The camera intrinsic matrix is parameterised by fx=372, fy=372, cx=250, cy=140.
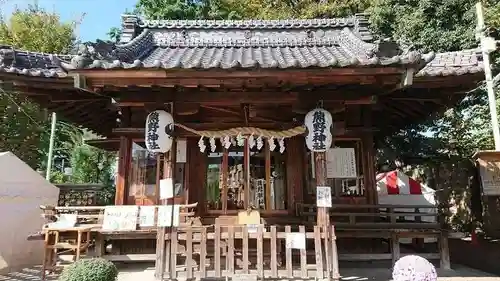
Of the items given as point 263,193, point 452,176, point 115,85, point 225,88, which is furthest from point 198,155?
point 452,176

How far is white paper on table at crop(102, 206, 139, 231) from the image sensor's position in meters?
7.31

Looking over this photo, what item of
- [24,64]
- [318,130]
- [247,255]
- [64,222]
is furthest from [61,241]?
[318,130]

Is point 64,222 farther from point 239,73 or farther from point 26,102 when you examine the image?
point 26,102

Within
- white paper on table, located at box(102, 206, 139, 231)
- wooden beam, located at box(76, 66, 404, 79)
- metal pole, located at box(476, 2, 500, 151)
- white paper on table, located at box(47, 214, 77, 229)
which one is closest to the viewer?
wooden beam, located at box(76, 66, 404, 79)

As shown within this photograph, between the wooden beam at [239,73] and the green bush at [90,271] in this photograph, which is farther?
the wooden beam at [239,73]

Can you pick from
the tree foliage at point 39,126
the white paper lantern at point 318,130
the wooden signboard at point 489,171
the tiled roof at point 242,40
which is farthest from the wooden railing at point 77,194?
the wooden signboard at point 489,171

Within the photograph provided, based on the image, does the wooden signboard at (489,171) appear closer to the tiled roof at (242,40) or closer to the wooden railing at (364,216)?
the wooden railing at (364,216)

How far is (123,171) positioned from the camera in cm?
855

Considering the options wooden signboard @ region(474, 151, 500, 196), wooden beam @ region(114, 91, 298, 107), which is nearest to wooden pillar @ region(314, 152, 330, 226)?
wooden beam @ region(114, 91, 298, 107)

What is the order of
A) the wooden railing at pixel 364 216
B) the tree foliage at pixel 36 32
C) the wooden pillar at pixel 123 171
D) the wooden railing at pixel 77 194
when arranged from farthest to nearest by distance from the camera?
1. the tree foliage at pixel 36 32
2. the wooden railing at pixel 77 194
3. the wooden pillar at pixel 123 171
4. the wooden railing at pixel 364 216

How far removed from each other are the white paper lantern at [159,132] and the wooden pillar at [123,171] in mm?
2298

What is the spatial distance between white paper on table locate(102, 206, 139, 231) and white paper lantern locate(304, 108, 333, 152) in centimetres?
375

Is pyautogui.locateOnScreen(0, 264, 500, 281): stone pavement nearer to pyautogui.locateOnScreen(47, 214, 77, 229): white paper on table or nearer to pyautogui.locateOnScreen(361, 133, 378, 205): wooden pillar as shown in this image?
pyautogui.locateOnScreen(47, 214, 77, 229): white paper on table

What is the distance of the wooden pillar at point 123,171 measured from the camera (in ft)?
27.5
